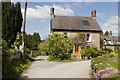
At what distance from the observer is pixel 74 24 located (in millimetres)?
48125

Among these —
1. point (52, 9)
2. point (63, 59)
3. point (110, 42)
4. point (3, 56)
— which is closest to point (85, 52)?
point (63, 59)

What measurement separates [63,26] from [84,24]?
426 centimetres

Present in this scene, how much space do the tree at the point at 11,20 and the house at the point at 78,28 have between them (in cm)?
1016

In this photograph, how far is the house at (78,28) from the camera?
46528mm

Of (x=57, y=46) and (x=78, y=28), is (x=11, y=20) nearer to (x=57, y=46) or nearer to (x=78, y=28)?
(x=57, y=46)

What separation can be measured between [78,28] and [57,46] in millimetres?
13023

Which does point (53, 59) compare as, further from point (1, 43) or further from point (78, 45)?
point (1, 43)

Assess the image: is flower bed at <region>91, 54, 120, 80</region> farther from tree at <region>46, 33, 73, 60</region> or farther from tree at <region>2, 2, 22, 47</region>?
tree at <region>2, 2, 22, 47</region>

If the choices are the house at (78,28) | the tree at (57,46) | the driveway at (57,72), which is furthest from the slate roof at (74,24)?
the driveway at (57,72)

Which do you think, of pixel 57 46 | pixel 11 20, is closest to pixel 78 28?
pixel 57 46

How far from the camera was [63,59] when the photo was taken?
117 ft

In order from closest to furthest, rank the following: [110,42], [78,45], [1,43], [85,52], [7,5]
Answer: [1,43] < [7,5] < [85,52] < [78,45] < [110,42]

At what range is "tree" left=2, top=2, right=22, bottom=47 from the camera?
34.1m

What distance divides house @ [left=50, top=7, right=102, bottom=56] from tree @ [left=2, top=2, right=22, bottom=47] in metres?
10.2
